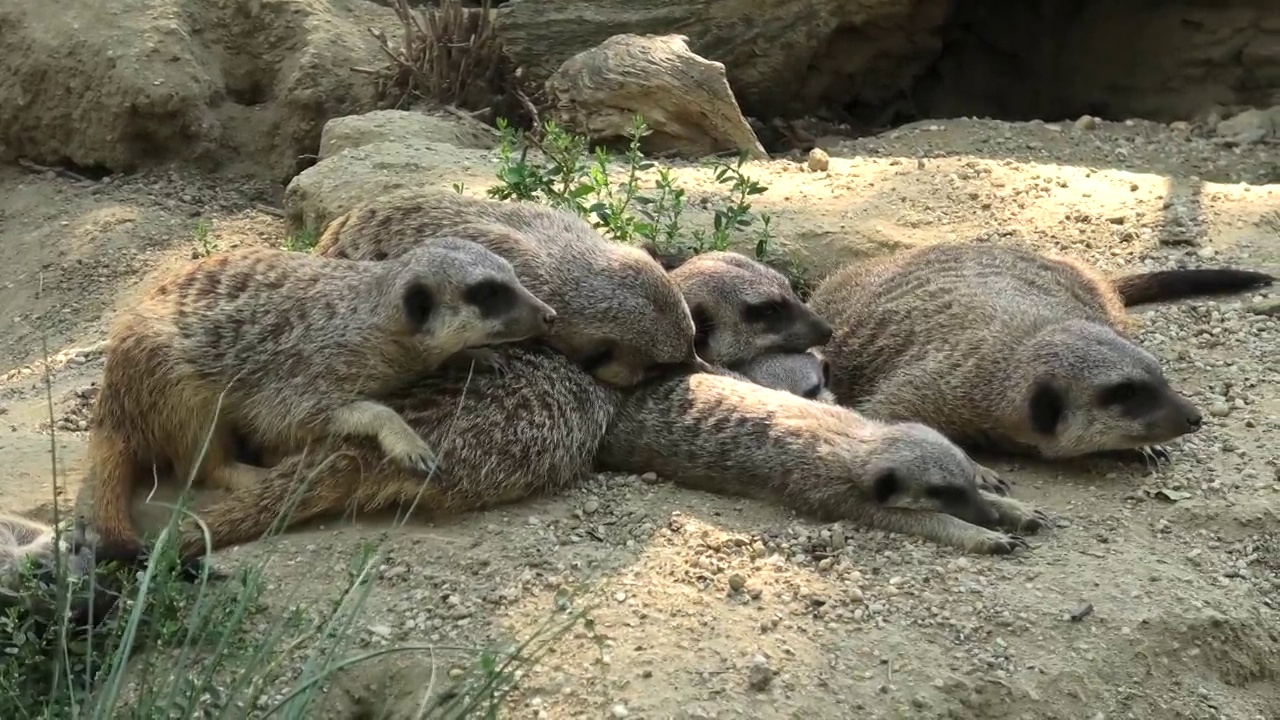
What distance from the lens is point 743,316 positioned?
381 cm

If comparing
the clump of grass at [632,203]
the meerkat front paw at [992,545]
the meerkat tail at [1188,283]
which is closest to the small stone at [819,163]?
the clump of grass at [632,203]

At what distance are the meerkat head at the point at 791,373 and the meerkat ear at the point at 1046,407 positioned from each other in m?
0.56

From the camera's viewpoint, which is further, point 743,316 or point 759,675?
point 743,316

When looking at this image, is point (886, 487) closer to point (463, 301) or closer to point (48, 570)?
point (463, 301)

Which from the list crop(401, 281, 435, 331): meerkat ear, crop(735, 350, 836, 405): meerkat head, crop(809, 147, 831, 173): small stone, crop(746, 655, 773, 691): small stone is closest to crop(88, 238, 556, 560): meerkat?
crop(401, 281, 435, 331): meerkat ear

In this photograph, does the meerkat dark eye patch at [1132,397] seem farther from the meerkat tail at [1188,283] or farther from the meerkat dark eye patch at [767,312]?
the meerkat tail at [1188,283]

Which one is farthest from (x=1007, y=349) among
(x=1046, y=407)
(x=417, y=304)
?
(x=417, y=304)

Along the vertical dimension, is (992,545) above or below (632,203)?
below

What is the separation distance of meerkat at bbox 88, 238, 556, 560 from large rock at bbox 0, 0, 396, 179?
3.52m

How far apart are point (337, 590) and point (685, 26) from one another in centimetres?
436

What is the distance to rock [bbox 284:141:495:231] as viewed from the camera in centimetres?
494

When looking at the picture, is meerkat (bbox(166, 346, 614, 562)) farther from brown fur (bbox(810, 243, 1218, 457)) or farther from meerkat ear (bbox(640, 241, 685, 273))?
brown fur (bbox(810, 243, 1218, 457))

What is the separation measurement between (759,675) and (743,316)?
1.43 metres

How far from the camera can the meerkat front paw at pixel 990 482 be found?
133 inches
